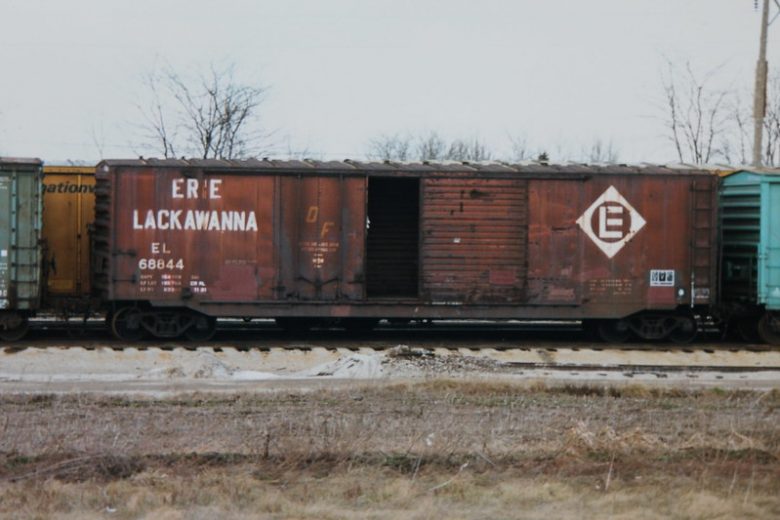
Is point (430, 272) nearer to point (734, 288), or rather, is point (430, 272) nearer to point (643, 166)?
point (643, 166)

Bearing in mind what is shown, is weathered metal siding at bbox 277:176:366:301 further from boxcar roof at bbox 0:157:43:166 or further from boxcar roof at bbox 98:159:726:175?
boxcar roof at bbox 0:157:43:166

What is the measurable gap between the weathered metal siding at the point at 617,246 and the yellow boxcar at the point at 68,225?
29.2 ft

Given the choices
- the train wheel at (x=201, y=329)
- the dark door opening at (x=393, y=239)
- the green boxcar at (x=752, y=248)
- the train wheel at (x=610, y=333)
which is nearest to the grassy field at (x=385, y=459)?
the train wheel at (x=201, y=329)

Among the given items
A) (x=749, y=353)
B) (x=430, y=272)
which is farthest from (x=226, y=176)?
(x=749, y=353)

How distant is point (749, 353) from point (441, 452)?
1113 cm

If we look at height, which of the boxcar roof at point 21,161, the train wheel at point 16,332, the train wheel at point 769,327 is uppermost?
the boxcar roof at point 21,161

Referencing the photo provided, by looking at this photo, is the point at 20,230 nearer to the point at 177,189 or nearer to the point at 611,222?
the point at 177,189

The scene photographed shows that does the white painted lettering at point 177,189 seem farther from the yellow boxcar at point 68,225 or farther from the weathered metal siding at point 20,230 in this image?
the weathered metal siding at point 20,230

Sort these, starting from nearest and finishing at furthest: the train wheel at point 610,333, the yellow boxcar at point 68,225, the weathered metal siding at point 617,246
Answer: the weathered metal siding at point 617,246 → the yellow boxcar at point 68,225 → the train wheel at point 610,333

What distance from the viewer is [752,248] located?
18.8m

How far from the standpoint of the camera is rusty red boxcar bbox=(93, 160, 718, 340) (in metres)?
18.0

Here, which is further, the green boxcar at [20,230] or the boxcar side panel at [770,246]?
the boxcar side panel at [770,246]

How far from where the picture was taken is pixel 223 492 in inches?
281

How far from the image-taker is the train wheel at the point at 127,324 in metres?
18.3
